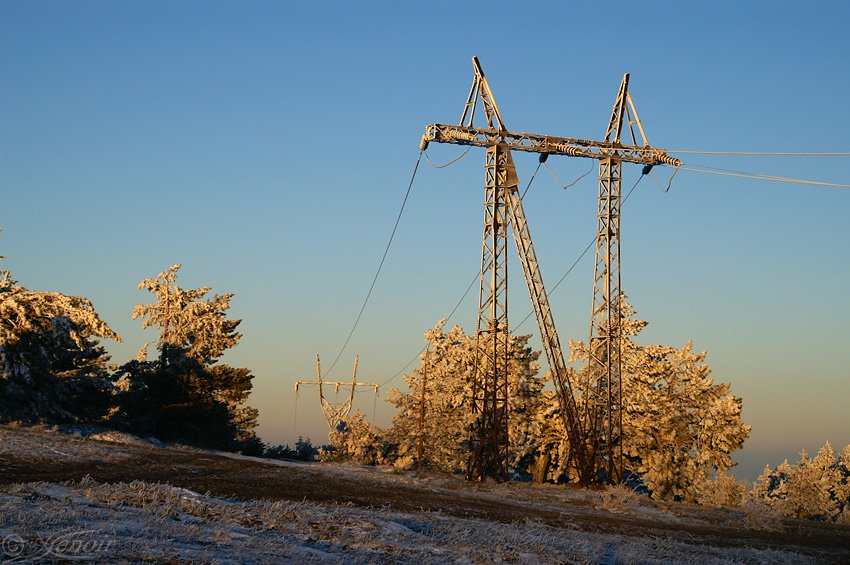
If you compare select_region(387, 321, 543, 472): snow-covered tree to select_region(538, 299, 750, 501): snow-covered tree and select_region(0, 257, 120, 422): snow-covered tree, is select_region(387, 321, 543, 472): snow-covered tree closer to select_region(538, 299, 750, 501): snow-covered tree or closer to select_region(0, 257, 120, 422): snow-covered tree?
select_region(538, 299, 750, 501): snow-covered tree

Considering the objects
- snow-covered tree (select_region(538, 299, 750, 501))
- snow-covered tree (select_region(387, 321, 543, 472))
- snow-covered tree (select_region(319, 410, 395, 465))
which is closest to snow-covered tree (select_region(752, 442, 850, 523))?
snow-covered tree (select_region(538, 299, 750, 501))

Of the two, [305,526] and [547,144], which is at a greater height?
[547,144]

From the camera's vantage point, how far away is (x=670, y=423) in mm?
46594

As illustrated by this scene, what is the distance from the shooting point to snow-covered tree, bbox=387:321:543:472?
4888cm

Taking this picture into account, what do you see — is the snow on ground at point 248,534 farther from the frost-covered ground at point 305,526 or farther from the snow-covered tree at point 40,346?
the snow-covered tree at point 40,346

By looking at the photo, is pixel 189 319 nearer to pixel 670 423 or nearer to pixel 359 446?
pixel 359 446

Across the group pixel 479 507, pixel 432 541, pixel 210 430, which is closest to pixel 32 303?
pixel 210 430

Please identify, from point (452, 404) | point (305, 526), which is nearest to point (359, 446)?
point (452, 404)

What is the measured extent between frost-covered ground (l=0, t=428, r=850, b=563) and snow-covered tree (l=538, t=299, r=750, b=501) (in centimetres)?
1859

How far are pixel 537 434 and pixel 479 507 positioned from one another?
86.9ft

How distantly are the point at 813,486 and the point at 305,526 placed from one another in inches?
1703

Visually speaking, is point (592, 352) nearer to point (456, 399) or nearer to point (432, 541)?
point (456, 399)

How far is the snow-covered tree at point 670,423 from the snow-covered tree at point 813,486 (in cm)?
327

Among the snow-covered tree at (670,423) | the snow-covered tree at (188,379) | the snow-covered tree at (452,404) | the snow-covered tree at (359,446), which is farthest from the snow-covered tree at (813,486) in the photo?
the snow-covered tree at (188,379)
